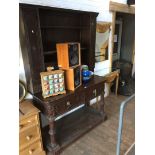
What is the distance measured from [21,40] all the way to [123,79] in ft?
8.88

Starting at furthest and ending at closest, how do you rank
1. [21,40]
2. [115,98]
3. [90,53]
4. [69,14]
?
[115,98] → [90,53] → [69,14] → [21,40]

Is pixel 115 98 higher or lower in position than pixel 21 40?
lower

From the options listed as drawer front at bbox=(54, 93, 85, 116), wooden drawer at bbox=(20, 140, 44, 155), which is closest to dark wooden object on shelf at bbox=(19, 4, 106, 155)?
drawer front at bbox=(54, 93, 85, 116)

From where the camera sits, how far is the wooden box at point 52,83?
1.67m

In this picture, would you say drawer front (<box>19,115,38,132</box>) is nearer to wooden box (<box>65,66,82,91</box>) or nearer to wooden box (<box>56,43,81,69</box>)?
wooden box (<box>65,66,82,91</box>)

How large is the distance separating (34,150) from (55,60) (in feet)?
3.94

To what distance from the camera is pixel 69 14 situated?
2199mm

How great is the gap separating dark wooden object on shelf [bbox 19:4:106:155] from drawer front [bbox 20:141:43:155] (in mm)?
136

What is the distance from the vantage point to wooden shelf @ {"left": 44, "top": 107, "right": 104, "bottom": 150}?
205 cm

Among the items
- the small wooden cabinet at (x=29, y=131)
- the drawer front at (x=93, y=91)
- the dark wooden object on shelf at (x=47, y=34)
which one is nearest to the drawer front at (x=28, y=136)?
the small wooden cabinet at (x=29, y=131)
